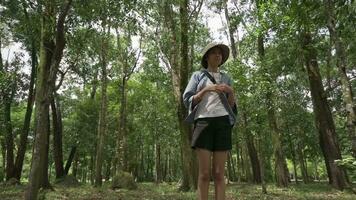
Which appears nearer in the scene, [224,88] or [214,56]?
[224,88]

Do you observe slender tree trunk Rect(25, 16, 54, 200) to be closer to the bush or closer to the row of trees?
the row of trees

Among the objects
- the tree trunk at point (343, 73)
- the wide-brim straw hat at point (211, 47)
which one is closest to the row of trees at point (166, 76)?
the tree trunk at point (343, 73)

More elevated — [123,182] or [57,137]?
[57,137]

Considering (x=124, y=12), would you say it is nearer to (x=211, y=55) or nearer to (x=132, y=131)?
(x=211, y=55)

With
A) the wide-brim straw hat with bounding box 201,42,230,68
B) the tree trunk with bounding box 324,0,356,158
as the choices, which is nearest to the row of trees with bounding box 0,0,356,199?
the tree trunk with bounding box 324,0,356,158

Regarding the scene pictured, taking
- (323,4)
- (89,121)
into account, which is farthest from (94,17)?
(89,121)

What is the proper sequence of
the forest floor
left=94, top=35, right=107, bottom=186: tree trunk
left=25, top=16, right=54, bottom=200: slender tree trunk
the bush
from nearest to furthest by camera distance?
1. left=25, top=16, right=54, bottom=200: slender tree trunk
2. the forest floor
3. the bush
4. left=94, top=35, right=107, bottom=186: tree trunk

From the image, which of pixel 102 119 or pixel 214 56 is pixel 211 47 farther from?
pixel 102 119

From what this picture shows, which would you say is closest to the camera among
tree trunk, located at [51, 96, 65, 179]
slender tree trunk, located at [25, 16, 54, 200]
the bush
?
slender tree trunk, located at [25, 16, 54, 200]

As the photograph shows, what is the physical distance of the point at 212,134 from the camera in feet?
11.5

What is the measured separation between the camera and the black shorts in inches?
136

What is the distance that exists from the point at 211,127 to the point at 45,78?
5414 millimetres

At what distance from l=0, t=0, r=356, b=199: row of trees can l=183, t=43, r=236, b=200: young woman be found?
239 cm

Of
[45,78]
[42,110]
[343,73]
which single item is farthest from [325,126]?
[42,110]
